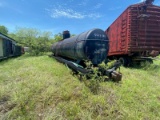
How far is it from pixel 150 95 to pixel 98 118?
6.02 feet

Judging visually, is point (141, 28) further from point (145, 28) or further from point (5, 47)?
point (5, 47)

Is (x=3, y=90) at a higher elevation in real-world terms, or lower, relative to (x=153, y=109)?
higher

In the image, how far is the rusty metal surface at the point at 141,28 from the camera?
21.9ft

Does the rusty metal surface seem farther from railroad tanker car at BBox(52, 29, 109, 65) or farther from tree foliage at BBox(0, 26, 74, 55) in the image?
tree foliage at BBox(0, 26, 74, 55)

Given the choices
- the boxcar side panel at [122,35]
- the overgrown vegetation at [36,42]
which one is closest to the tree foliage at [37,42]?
the overgrown vegetation at [36,42]

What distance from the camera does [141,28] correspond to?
6.81 meters

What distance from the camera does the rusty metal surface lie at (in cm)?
669

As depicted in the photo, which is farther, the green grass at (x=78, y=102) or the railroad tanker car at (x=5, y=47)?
the railroad tanker car at (x=5, y=47)

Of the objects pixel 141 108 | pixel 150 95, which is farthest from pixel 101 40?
pixel 141 108

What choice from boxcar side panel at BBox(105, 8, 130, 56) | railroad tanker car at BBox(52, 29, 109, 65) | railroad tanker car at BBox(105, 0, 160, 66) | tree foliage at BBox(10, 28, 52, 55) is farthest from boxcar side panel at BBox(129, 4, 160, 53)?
tree foliage at BBox(10, 28, 52, 55)

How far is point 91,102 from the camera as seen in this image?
300 centimetres

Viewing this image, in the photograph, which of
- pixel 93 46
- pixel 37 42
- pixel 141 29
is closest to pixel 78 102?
pixel 93 46

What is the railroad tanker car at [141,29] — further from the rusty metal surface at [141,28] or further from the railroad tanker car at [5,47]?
the railroad tanker car at [5,47]

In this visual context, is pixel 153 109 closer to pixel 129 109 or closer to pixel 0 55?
pixel 129 109
